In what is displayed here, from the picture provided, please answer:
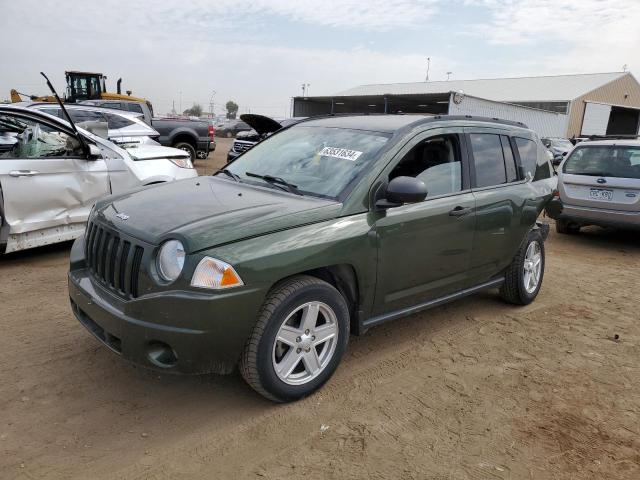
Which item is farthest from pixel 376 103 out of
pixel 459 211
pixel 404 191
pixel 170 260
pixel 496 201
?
pixel 170 260

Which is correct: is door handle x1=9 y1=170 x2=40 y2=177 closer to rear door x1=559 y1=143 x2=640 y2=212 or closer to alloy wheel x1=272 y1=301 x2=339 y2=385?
alloy wheel x1=272 y1=301 x2=339 y2=385

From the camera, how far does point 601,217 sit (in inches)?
313

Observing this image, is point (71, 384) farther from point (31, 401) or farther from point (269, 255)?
point (269, 255)

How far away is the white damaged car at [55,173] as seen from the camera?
5621mm

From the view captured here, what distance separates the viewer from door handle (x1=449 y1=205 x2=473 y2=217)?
395 cm

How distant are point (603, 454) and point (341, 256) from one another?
6.00 ft

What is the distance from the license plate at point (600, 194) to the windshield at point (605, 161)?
24 centimetres

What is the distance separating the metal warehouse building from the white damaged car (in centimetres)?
2665

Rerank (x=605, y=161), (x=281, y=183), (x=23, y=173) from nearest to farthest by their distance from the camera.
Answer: (x=281, y=183), (x=23, y=173), (x=605, y=161)

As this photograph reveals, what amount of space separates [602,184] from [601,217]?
498 mm

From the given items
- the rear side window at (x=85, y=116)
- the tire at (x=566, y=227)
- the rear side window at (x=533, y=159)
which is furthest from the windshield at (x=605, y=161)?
the rear side window at (x=85, y=116)

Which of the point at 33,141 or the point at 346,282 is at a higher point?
the point at 33,141

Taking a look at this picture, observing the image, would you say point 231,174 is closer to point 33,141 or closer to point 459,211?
point 459,211

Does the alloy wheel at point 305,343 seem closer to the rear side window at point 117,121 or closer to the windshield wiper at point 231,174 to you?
the windshield wiper at point 231,174
